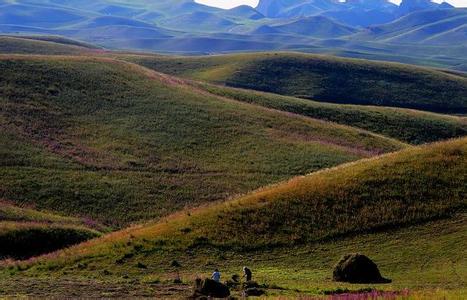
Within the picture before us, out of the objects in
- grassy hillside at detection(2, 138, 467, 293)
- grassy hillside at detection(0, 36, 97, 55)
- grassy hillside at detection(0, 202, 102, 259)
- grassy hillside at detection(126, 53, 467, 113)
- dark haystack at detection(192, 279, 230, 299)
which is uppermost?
grassy hillside at detection(0, 36, 97, 55)

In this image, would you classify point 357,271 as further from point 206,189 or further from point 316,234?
point 206,189

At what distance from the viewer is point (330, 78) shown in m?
164

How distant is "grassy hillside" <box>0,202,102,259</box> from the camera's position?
46.6m

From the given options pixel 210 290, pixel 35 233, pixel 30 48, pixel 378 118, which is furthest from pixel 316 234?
pixel 30 48

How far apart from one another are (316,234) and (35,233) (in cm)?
2252

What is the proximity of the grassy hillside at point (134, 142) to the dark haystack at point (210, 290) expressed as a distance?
110ft

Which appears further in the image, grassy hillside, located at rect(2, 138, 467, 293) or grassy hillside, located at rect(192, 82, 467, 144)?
grassy hillside, located at rect(192, 82, 467, 144)

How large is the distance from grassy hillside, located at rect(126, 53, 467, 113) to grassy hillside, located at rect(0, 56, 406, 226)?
4660cm

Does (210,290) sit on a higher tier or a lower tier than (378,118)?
lower

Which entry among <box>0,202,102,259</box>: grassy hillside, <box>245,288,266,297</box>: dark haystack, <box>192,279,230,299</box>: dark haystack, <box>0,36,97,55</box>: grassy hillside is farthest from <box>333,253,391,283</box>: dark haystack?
<box>0,36,97,55</box>: grassy hillside

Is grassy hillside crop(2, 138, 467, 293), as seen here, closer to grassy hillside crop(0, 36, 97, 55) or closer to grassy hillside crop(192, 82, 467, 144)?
grassy hillside crop(192, 82, 467, 144)

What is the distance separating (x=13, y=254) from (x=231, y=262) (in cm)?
1857

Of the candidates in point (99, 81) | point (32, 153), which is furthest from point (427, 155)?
point (99, 81)

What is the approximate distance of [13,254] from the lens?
4569cm
